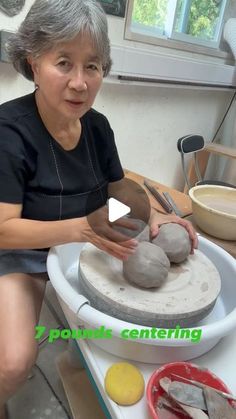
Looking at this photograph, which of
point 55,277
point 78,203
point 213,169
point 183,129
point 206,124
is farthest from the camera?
point 213,169

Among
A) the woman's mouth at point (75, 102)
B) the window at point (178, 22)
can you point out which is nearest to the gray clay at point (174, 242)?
the woman's mouth at point (75, 102)

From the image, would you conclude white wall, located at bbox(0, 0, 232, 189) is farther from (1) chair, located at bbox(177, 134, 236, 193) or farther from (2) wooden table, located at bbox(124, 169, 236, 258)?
(2) wooden table, located at bbox(124, 169, 236, 258)

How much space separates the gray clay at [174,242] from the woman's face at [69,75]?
0.36 metres

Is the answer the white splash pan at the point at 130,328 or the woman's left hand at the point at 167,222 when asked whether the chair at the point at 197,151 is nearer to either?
the woman's left hand at the point at 167,222

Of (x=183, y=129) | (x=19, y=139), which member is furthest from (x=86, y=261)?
(x=183, y=129)

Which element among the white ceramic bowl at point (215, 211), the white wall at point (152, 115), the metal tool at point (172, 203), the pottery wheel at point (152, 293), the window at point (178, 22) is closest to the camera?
the pottery wheel at point (152, 293)

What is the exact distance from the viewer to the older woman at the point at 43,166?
674 millimetres

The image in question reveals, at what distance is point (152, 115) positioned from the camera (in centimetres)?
199

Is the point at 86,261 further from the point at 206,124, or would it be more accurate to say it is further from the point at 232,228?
→ the point at 206,124

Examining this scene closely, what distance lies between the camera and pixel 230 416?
0.47m

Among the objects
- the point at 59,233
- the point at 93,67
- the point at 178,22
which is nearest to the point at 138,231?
the point at 59,233

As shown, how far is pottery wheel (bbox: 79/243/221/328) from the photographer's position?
583 mm

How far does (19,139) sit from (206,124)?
6.86ft

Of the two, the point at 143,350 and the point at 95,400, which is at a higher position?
the point at 143,350
